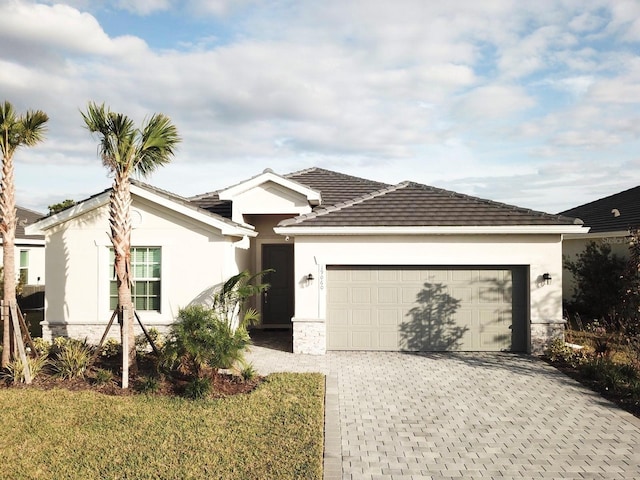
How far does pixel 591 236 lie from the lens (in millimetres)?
18297

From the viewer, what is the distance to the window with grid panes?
497 inches

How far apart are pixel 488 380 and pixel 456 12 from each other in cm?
818

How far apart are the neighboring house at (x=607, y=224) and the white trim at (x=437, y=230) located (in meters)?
5.36

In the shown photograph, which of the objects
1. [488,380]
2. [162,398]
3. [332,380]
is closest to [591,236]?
[488,380]

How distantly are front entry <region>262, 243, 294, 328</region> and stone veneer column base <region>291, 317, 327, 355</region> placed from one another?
11.5 ft

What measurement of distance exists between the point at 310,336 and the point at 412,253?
3516 mm

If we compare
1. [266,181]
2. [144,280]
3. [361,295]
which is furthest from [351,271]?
[144,280]

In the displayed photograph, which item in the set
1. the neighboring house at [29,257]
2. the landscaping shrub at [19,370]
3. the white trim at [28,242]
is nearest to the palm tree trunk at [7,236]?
the landscaping shrub at [19,370]

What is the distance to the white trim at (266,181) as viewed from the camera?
1444cm

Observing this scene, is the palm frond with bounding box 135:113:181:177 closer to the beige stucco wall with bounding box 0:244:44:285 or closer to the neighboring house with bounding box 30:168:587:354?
the neighboring house with bounding box 30:168:587:354

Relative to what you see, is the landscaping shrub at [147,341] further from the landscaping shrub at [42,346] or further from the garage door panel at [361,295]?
the garage door panel at [361,295]

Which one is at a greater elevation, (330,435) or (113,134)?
(113,134)

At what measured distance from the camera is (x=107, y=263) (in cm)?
1259

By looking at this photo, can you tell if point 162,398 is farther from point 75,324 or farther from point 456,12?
point 456,12
